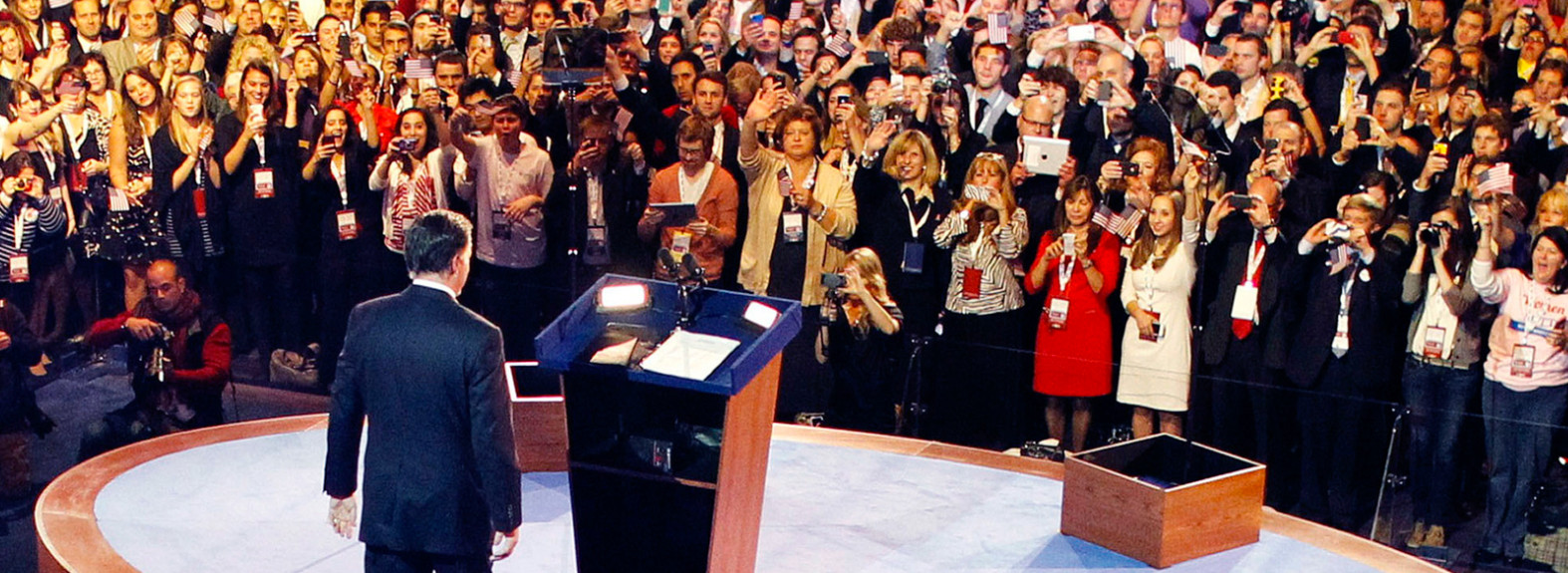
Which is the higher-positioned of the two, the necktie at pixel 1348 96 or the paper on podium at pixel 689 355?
the necktie at pixel 1348 96

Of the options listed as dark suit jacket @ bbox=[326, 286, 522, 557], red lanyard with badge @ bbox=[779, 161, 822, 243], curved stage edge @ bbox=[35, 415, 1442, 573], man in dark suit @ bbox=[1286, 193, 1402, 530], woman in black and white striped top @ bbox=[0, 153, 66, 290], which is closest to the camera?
dark suit jacket @ bbox=[326, 286, 522, 557]

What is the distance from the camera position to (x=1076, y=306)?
6.13 meters

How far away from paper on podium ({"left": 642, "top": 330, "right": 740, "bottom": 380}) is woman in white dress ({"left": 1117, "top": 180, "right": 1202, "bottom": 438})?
2574mm

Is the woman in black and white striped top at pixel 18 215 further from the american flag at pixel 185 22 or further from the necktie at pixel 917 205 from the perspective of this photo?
the necktie at pixel 917 205

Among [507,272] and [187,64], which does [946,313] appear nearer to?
[507,272]

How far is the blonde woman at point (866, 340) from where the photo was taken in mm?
6309

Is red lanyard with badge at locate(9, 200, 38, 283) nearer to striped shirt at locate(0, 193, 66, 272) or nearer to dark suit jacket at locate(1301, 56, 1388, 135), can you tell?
striped shirt at locate(0, 193, 66, 272)

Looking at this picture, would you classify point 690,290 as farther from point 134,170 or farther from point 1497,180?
point 134,170

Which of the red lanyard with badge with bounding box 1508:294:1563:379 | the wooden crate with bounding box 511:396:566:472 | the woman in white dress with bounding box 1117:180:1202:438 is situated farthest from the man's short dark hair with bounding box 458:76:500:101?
the red lanyard with badge with bounding box 1508:294:1563:379

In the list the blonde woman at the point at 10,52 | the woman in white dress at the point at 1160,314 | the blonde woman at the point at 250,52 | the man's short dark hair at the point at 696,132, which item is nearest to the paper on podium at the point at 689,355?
the woman in white dress at the point at 1160,314

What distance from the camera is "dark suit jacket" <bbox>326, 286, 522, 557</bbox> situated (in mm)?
3375

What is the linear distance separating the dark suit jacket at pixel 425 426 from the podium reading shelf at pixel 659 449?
377 mm

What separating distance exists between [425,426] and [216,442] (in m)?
2.46

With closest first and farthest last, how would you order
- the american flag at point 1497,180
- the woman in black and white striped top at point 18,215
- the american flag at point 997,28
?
the american flag at point 1497,180, the woman in black and white striped top at point 18,215, the american flag at point 997,28
